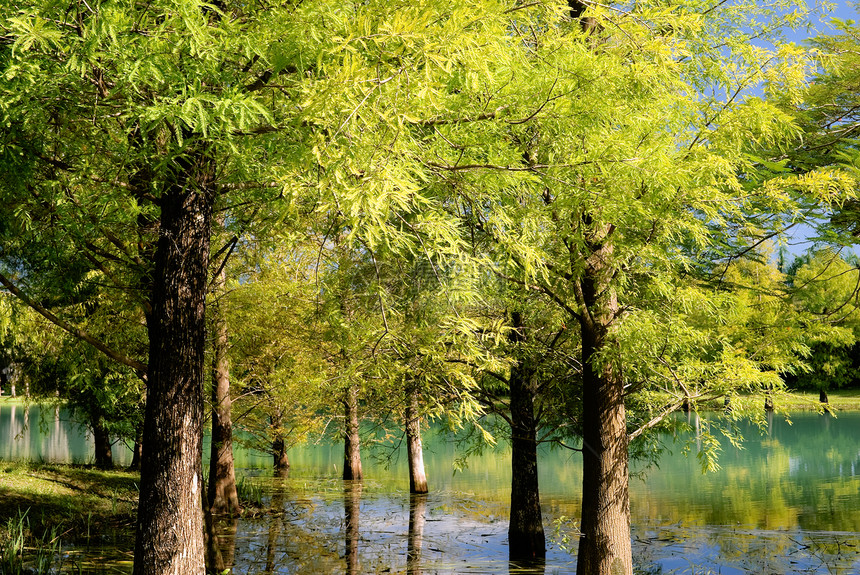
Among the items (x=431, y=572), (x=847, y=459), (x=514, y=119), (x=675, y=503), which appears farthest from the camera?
(x=847, y=459)

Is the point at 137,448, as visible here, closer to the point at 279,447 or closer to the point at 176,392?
the point at 279,447

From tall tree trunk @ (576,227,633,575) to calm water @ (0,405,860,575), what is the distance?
1.70 feet

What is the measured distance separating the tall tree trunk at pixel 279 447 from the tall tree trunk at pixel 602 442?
13.1 metres

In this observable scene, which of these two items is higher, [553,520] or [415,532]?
[553,520]

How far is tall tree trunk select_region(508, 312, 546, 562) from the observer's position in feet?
44.1

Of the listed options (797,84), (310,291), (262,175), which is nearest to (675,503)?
(310,291)

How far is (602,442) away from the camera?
9781 millimetres

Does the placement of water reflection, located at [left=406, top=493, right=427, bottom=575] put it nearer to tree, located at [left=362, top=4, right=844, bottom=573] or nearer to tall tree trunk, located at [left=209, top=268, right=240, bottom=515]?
tree, located at [left=362, top=4, right=844, bottom=573]

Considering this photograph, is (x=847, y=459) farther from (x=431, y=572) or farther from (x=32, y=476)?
(x=32, y=476)

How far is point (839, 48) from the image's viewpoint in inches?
428

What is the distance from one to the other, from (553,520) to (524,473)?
2.92 meters

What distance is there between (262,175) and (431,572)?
8.02 meters

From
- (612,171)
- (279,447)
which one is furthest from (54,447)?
(612,171)

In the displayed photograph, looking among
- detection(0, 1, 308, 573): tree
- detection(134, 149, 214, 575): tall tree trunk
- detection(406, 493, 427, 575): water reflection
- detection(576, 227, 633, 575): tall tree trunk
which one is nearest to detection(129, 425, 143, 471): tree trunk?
detection(406, 493, 427, 575): water reflection
